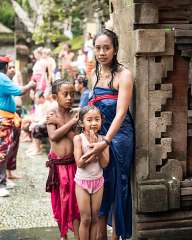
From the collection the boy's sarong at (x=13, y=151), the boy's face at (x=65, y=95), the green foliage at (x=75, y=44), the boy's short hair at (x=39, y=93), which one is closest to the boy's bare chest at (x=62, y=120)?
the boy's face at (x=65, y=95)

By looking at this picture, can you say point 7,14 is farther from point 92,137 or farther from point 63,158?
point 92,137

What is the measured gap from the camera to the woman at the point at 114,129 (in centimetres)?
476

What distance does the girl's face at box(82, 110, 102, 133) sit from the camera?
4.61 metres

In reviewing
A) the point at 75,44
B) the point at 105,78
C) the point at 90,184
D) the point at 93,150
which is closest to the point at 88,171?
the point at 90,184

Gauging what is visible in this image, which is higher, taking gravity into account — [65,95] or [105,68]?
[105,68]

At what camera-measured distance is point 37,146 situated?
1147cm

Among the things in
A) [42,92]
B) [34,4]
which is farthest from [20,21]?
[42,92]

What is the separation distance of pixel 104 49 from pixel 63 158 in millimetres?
1140

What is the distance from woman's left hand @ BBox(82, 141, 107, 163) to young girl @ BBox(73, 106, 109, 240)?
0.12 feet

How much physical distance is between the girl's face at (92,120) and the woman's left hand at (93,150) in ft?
0.45

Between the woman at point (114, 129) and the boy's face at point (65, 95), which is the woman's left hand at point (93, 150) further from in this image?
the boy's face at point (65, 95)

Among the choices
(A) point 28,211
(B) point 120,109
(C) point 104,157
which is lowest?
(A) point 28,211

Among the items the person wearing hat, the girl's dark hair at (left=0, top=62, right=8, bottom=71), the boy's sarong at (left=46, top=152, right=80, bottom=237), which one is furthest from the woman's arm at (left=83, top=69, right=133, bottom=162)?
the girl's dark hair at (left=0, top=62, right=8, bottom=71)

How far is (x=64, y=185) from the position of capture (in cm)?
520
